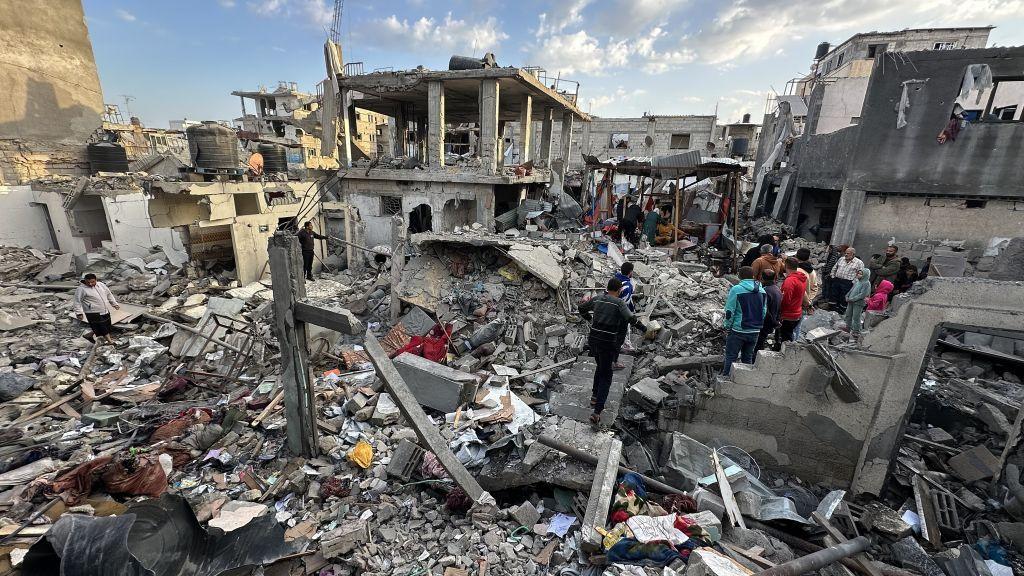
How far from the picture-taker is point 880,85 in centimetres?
1234

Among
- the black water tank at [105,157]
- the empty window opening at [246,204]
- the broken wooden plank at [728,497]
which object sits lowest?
the broken wooden plank at [728,497]

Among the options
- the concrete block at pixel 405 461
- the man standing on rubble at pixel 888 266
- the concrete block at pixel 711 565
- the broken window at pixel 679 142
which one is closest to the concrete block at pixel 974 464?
the concrete block at pixel 711 565

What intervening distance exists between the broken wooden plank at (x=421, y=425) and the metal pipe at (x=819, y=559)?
2470 mm

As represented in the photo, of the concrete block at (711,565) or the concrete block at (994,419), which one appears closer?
the concrete block at (711,565)

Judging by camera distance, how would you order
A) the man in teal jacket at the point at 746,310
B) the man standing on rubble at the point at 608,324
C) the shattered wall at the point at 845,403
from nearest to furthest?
the shattered wall at the point at 845,403, the man standing on rubble at the point at 608,324, the man in teal jacket at the point at 746,310

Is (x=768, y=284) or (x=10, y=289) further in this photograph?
(x=10, y=289)

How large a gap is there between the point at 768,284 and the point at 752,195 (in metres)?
22.3

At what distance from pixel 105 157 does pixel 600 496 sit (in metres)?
24.9

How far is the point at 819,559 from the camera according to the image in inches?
129

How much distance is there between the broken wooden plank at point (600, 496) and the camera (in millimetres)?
3307

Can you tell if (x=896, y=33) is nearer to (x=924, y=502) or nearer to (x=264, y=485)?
(x=924, y=502)

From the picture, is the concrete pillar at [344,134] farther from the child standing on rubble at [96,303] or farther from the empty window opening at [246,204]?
the child standing on rubble at [96,303]

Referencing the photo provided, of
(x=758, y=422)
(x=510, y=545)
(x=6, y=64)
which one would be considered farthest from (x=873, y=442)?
(x=6, y=64)

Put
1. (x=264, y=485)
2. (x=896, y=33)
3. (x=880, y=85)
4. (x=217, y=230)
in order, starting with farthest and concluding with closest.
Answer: (x=896, y=33) → (x=217, y=230) → (x=880, y=85) → (x=264, y=485)
